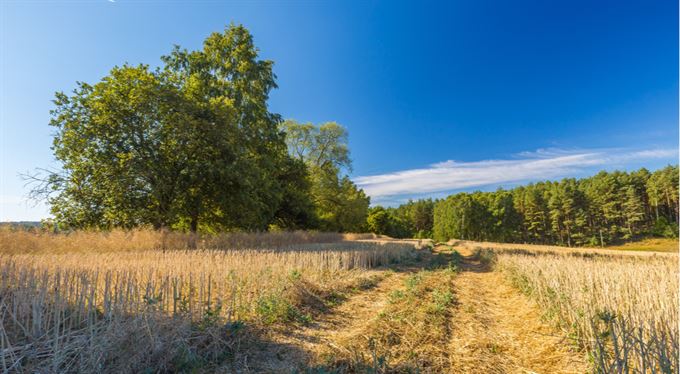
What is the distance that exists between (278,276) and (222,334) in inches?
107

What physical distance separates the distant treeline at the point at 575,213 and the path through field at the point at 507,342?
6912cm

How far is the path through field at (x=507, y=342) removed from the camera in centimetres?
394

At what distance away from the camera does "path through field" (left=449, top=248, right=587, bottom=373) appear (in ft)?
12.9

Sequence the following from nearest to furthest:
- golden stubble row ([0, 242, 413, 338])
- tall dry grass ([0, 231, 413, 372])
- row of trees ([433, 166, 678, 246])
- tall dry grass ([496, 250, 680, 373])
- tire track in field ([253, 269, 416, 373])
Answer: tall dry grass ([496, 250, 680, 373]), tall dry grass ([0, 231, 413, 372]), tire track in field ([253, 269, 416, 373]), golden stubble row ([0, 242, 413, 338]), row of trees ([433, 166, 678, 246])

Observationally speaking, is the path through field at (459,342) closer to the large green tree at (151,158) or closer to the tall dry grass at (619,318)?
the tall dry grass at (619,318)

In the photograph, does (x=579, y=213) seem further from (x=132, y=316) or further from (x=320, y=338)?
(x=132, y=316)

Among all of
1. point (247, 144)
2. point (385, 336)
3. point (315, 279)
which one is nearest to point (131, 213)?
point (247, 144)

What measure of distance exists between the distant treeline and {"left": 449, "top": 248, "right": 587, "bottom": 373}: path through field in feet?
227

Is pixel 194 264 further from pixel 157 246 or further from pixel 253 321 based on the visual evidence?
pixel 157 246

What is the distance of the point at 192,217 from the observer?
727 inches

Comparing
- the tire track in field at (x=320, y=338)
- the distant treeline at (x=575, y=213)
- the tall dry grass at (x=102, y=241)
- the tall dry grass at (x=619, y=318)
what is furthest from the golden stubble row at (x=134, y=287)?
the distant treeline at (x=575, y=213)

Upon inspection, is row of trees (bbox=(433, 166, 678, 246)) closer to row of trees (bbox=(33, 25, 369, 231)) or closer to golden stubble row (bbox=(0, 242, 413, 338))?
row of trees (bbox=(33, 25, 369, 231))

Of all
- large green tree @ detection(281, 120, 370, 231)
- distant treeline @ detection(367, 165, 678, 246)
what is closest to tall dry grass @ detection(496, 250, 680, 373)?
large green tree @ detection(281, 120, 370, 231)

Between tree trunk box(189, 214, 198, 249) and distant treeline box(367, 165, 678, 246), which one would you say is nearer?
tree trunk box(189, 214, 198, 249)
